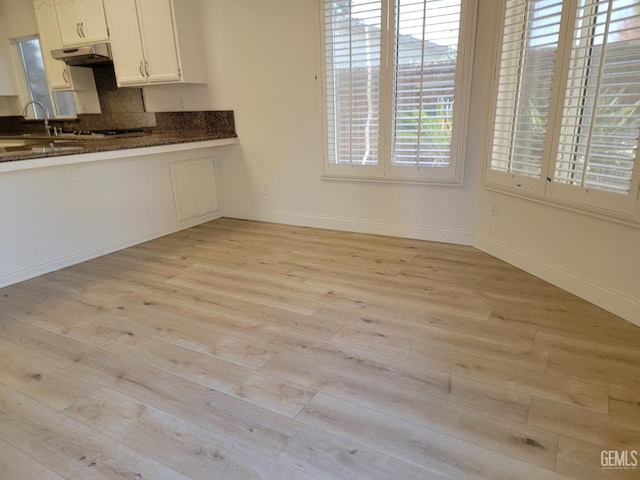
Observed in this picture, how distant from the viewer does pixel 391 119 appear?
3.46 m

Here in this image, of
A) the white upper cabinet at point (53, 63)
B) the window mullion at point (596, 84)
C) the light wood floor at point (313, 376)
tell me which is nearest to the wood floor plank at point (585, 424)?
the light wood floor at point (313, 376)

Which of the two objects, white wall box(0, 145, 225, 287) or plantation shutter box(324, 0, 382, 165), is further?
plantation shutter box(324, 0, 382, 165)

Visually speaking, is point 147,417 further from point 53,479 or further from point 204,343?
point 204,343

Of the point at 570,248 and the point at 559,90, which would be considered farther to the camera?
the point at 570,248

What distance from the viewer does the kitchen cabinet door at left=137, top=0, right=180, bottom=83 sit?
3902 millimetres

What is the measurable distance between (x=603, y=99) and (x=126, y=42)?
168 inches

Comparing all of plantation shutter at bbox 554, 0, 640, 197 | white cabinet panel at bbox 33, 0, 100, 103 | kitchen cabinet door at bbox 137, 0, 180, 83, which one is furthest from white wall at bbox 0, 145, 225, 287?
plantation shutter at bbox 554, 0, 640, 197

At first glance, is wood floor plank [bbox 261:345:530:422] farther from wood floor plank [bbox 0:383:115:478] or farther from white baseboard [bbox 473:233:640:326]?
white baseboard [bbox 473:233:640:326]

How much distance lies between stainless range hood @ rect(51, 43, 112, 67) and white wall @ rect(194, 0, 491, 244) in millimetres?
1142

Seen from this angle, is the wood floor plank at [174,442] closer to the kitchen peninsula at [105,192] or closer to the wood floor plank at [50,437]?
the wood floor plank at [50,437]

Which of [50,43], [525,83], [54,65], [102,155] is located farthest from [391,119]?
[54,65]

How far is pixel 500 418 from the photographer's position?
1560 mm

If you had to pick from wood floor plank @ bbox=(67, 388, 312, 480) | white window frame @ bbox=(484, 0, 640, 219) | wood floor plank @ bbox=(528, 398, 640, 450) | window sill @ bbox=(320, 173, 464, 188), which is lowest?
wood floor plank @ bbox=(528, 398, 640, 450)

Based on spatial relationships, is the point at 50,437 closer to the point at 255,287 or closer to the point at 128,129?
the point at 255,287
